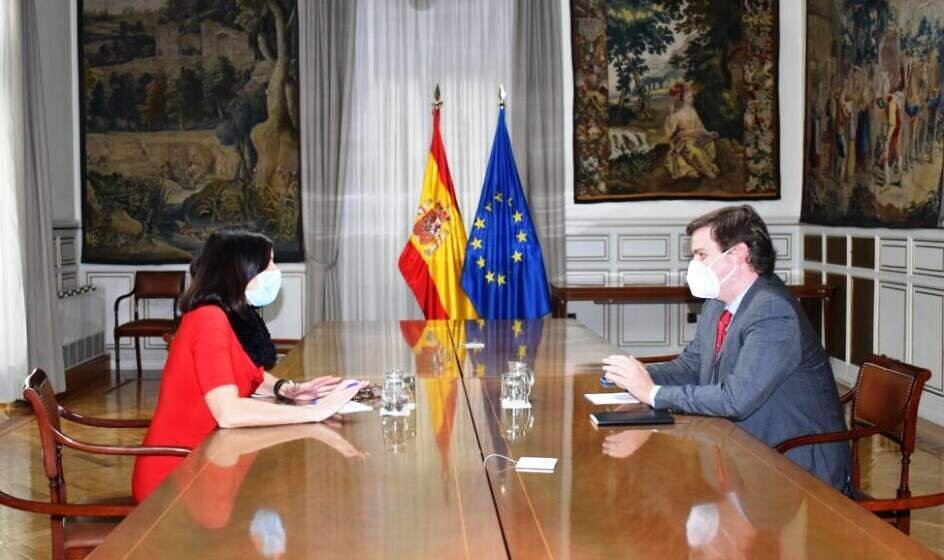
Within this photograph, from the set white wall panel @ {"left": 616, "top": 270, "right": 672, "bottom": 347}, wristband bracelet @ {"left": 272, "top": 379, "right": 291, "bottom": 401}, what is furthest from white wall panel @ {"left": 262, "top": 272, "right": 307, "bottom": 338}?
wristband bracelet @ {"left": 272, "top": 379, "right": 291, "bottom": 401}

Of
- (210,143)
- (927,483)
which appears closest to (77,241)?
(210,143)

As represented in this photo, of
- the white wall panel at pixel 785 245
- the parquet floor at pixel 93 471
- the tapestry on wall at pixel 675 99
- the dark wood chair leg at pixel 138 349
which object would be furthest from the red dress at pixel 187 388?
the white wall panel at pixel 785 245

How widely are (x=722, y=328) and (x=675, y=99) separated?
5970mm

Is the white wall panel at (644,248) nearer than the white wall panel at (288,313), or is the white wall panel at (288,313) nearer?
the white wall panel at (644,248)

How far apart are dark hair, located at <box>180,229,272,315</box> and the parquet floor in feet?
3.27

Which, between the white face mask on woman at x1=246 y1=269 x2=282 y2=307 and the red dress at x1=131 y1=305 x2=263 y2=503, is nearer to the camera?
the red dress at x1=131 y1=305 x2=263 y2=503

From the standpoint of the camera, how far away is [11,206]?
7.50 m

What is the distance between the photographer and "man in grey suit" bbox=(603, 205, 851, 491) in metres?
3.23

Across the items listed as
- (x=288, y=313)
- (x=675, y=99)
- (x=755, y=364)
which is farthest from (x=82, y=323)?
(x=755, y=364)

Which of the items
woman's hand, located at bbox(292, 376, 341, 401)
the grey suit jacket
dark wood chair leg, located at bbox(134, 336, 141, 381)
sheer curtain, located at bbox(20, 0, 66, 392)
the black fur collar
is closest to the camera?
the grey suit jacket

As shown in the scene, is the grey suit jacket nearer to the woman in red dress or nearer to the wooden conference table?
the wooden conference table

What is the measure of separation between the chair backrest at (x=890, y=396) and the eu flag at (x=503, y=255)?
5185 millimetres

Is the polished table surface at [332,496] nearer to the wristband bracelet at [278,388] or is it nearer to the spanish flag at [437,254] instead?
the wristband bracelet at [278,388]

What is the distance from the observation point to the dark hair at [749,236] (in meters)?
3.47
